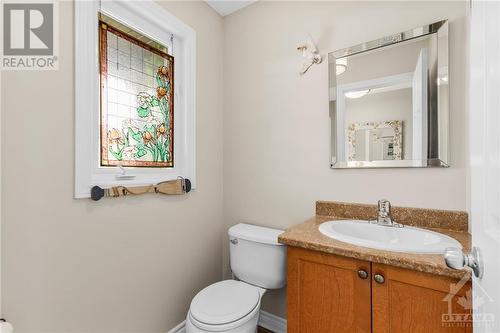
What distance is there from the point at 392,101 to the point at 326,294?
1.05 metres

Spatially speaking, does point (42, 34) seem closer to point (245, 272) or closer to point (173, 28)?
point (173, 28)

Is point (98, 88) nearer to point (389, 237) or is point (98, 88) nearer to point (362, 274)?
point (362, 274)

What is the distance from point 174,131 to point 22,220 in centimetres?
90

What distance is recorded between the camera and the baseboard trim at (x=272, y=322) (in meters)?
1.67

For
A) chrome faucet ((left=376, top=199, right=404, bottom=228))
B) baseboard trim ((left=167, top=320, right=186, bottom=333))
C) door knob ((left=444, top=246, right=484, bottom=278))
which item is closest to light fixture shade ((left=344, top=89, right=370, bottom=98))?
chrome faucet ((left=376, top=199, right=404, bottom=228))

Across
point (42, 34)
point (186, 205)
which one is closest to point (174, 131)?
point (186, 205)

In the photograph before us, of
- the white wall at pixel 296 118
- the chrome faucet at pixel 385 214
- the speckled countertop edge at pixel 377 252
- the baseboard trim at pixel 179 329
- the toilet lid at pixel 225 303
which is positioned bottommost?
the baseboard trim at pixel 179 329

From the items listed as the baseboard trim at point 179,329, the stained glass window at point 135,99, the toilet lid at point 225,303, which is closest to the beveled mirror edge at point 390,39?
the stained glass window at point 135,99

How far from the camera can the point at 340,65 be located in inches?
57.2

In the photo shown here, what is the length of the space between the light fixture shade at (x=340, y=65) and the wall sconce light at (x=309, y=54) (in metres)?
0.10

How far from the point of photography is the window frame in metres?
1.08

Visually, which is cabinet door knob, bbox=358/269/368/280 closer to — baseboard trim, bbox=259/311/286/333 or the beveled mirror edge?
baseboard trim, bbox=259/311/286/333

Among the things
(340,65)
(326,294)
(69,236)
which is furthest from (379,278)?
(69,236)

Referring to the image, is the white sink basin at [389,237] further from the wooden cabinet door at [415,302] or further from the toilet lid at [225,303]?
the toilet lid at [225,303]
